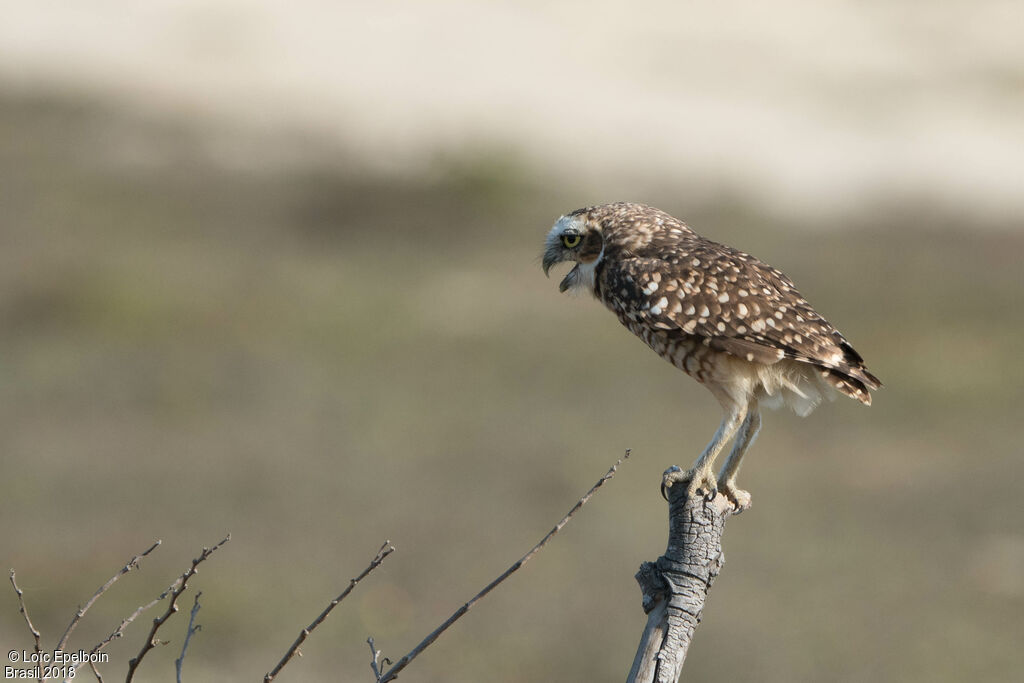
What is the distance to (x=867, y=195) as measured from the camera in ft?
74.9

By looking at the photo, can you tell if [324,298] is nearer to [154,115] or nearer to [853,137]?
[154,115]

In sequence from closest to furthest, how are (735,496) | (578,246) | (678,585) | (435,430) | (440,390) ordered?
(678,585), (735,496), (578,246), (435,430), (440,390)

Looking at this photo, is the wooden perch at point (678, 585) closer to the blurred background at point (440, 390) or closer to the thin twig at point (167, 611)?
the thin twig at point (167, 611)

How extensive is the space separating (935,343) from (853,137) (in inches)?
567

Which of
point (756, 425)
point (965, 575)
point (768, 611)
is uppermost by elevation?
point (965, 575)

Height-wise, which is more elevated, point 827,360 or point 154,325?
point 154,325

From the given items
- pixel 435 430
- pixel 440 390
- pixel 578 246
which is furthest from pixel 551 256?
pixel 440 390

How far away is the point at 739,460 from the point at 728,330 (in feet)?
1.98

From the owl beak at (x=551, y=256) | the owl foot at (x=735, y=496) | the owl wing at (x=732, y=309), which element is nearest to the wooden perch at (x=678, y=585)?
the owl foot at (x=735, y=496)

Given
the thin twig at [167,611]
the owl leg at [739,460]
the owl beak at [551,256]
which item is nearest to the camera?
the thin twig at [167,611]

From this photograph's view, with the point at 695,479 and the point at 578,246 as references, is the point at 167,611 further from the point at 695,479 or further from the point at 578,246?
the point at 578,246

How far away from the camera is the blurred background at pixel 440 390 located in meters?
10.5

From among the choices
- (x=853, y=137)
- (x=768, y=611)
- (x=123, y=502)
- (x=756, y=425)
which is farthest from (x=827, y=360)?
(x=853, y=137)

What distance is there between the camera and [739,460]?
16.6 feet
